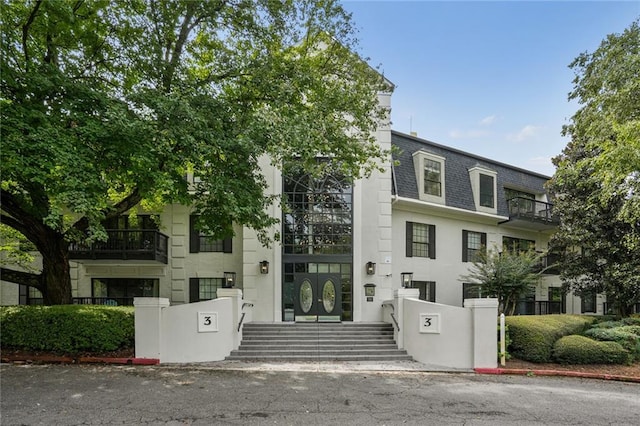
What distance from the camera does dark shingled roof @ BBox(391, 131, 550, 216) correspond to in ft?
54.1

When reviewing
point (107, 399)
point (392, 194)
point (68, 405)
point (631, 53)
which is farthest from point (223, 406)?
point (631, 53)

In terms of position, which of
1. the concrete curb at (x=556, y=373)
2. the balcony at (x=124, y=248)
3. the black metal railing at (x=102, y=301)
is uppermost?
the balcony at (x=124, y=248)

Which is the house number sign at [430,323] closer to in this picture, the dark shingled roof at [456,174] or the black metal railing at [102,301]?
the dark shingled roof at [456,174]

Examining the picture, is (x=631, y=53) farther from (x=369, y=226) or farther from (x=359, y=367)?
(x=359, y=367)

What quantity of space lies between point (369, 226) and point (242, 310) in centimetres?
577

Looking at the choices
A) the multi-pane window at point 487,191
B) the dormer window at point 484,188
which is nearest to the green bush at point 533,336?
the dormer window at point 484,188

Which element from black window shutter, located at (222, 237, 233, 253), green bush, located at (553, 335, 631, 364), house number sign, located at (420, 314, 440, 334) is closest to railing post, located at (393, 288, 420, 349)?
house number sign, located at (420, 314, 440, 334)

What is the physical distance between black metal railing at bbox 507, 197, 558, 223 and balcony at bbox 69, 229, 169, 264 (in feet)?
54.6

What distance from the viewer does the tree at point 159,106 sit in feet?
25.1

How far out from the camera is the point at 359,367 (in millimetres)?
9922

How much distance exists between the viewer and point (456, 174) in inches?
710

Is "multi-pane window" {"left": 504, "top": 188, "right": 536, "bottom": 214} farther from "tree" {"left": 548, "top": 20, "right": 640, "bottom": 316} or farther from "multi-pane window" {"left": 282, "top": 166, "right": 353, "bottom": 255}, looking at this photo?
"multi-pane window" {"left": 282, "top": 166, "right": 353, "bottom": 255}

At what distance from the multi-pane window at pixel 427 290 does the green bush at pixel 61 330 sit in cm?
1184

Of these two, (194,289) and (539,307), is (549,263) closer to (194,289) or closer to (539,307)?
(539,307)
